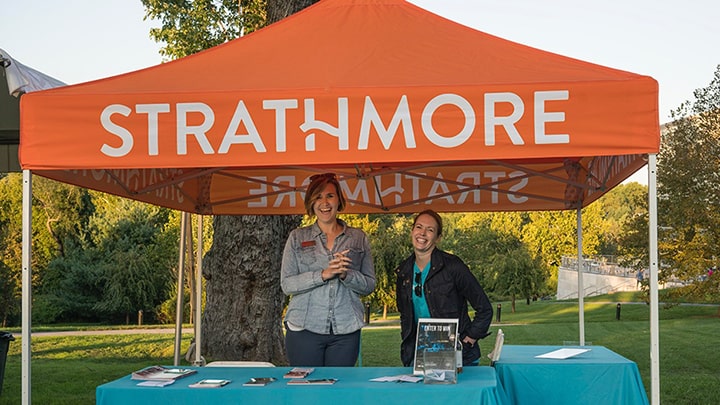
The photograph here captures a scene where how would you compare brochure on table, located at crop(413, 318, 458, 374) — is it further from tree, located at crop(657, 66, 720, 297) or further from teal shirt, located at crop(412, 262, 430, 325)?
tree, located at crop(657, 66, 720, 297)

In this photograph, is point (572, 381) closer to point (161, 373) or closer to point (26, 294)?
point (161, 373)

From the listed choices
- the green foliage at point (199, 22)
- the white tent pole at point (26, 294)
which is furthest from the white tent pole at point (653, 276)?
the green foliage at point (199, 22)

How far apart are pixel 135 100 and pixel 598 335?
2232cm

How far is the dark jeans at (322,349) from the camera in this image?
4.54 metres

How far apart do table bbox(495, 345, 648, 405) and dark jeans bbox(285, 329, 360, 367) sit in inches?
33.1

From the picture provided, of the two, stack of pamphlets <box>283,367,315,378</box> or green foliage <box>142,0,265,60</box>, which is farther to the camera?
green foliage <box>142,0,265,60</box>

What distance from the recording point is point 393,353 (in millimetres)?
17844

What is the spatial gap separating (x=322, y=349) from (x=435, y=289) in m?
0.69

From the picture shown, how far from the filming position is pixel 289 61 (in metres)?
4.37

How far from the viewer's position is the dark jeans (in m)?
4.54

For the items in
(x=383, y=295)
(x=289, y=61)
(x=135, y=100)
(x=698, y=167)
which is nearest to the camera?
(x=135, y=100)

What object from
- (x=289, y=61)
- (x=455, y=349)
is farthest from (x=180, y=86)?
(x=455, y=349)

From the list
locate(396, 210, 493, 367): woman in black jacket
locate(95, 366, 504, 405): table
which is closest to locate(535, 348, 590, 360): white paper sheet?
locate(396, 210, 493, 367): woman in black jacket

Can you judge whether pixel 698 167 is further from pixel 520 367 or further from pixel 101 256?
pixel 101 256
